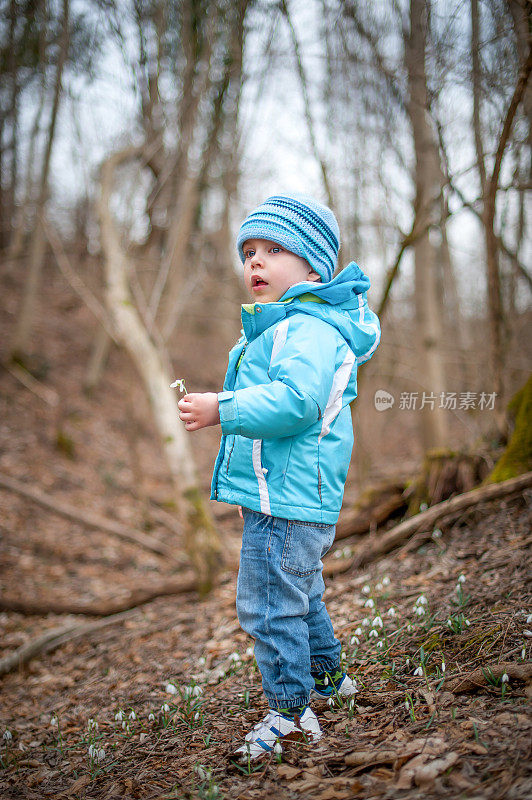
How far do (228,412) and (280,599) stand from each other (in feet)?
2.68

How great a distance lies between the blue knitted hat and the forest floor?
1.93 meters

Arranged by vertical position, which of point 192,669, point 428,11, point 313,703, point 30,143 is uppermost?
point 30,143

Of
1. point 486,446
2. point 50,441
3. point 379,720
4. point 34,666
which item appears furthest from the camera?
point 50,441

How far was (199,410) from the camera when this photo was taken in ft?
7.35

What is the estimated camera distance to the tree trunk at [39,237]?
9719 millimetres

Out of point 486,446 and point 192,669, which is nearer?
point 192,669

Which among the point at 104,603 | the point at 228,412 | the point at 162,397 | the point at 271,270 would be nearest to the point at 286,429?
the point at 228,412

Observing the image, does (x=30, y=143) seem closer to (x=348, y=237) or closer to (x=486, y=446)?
(x=348, y=237)

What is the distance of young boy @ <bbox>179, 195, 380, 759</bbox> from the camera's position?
2250 mm

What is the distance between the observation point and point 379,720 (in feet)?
7.84

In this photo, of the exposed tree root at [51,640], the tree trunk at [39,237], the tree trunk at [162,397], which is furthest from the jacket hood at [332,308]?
the tree trunk at [39,237]

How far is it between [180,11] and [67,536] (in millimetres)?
8009

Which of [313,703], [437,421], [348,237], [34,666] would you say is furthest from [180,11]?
[313,703]

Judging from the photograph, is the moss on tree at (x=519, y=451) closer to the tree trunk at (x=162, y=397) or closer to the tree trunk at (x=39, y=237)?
the tree trunk at (x=162, y=397)
